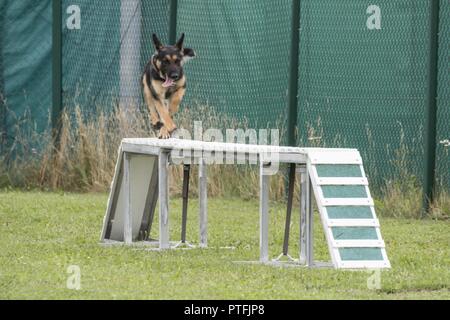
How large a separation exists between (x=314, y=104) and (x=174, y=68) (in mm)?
3910

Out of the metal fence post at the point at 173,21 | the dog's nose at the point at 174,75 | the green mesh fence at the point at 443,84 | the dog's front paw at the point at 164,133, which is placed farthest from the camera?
the metal fence post at the point at 173,21

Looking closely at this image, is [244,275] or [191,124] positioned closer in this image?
[244,275]

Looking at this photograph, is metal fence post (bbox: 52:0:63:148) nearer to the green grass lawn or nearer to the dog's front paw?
the green grass lawn

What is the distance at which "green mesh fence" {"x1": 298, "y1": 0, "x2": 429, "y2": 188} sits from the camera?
12.9 m

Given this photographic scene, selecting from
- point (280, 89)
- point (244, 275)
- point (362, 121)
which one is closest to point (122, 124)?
point (280, 89)

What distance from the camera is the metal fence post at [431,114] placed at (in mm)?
11945

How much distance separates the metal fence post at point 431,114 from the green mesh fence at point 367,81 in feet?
1.60

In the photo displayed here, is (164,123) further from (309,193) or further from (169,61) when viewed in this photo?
(309,193)

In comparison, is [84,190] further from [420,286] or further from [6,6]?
[420,286]

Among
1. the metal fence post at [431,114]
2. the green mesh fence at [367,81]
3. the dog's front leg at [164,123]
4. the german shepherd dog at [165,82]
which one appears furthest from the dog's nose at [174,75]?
the metal fence post at [431,114]

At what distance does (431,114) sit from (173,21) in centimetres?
371

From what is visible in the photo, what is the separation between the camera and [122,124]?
14094 mm

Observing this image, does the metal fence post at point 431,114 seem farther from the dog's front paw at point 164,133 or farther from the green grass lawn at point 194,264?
the dog's front paw at point 164,133

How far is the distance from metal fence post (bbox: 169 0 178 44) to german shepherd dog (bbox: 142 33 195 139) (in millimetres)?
3705
